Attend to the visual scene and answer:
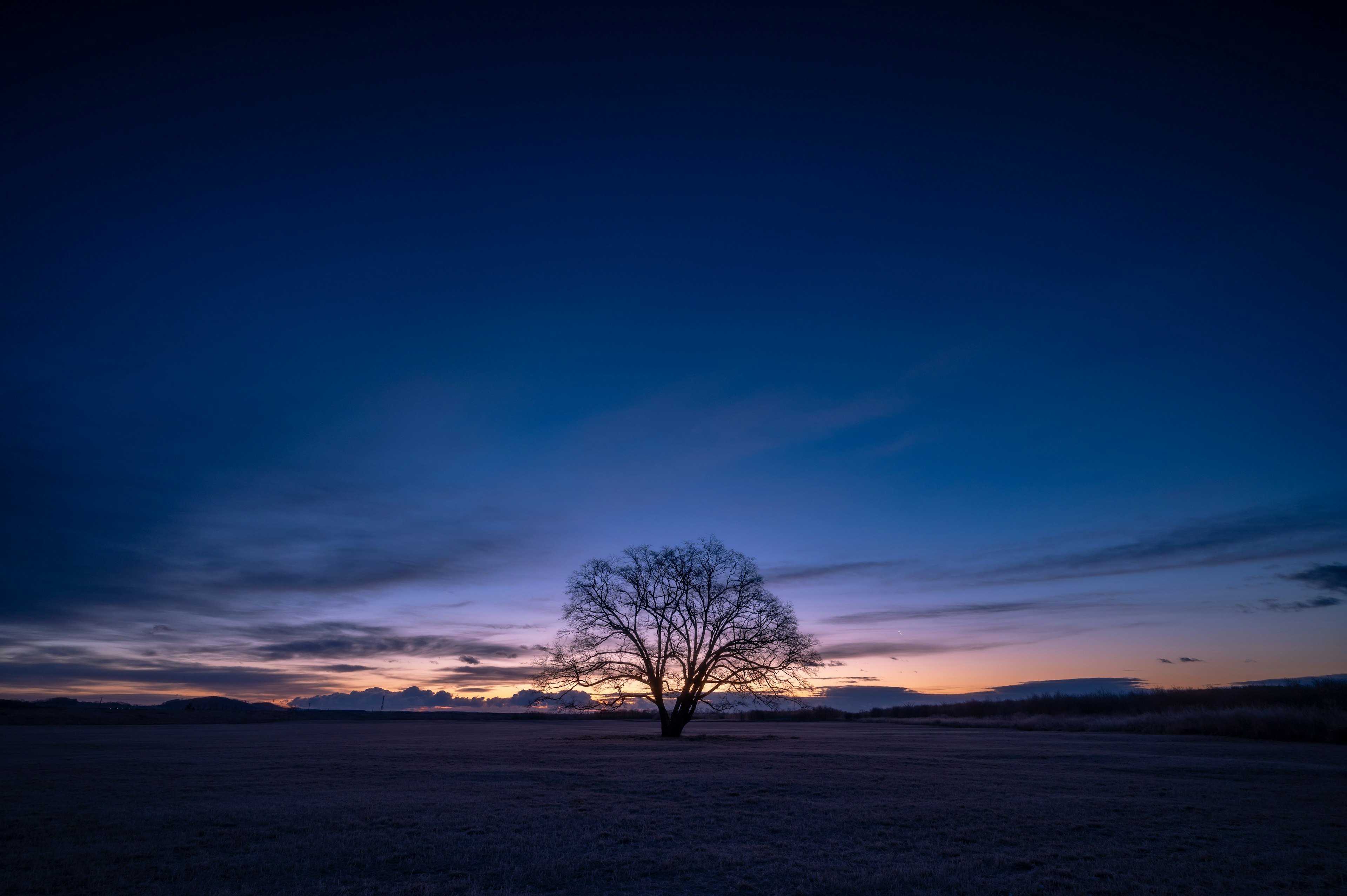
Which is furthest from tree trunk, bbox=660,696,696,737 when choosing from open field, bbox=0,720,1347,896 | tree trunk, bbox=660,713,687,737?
open field, bbox=0,720,1347,896

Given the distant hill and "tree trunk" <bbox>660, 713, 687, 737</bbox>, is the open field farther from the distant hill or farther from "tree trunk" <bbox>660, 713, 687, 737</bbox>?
the distant hill

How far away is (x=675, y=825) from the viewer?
507 inches

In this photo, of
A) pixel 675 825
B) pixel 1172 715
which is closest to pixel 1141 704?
pixel 1172 715

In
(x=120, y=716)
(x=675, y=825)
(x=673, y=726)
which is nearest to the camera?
(x=675, y=825)

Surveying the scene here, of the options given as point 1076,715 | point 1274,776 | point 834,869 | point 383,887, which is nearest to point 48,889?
point 383,887

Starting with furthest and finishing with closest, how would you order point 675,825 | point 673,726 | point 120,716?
point 120,716
point 673,726
point 675,825

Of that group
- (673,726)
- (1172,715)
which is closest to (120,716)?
(673,726)

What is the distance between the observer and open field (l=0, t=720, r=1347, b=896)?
918cm

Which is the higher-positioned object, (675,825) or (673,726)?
(675,825)

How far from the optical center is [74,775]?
20.1 meters

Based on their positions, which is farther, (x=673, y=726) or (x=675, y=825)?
(x=673, y=726)

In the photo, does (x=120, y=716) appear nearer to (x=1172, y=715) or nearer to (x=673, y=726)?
(x=673, y=726)

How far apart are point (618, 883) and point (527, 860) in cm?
193

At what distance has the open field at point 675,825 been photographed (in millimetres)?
9180
